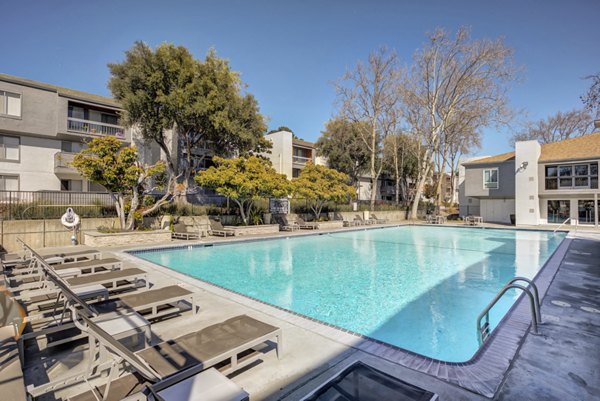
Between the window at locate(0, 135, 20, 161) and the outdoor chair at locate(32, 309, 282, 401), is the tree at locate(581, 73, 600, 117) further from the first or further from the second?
the window at locate(0, 135, 20, 161)

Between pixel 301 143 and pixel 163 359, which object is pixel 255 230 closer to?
pixel 163 359

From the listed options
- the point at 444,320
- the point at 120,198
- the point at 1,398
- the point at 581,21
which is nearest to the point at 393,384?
Answer: the point at 1,398

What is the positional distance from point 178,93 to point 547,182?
27040 mm

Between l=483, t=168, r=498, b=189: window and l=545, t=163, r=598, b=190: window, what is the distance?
3.57 m

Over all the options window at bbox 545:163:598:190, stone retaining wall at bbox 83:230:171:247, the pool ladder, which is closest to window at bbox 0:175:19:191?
stone retaining wall at bbox 83:230:171:247

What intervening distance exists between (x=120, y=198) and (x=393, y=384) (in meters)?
14.2

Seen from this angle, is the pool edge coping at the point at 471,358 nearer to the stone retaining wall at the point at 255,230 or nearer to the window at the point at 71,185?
the stone retaining wall at the point at 255,230

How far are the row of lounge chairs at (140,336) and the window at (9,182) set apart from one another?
17.7 m

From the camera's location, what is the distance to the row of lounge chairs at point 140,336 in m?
2.32

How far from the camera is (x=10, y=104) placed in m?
18.4

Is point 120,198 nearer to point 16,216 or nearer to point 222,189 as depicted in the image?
point 16,216

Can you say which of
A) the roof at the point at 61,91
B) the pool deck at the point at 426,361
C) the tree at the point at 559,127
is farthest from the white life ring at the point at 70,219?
the tree at the point at 559,127

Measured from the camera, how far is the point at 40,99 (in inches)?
760

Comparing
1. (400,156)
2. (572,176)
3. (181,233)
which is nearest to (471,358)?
(181,233)
